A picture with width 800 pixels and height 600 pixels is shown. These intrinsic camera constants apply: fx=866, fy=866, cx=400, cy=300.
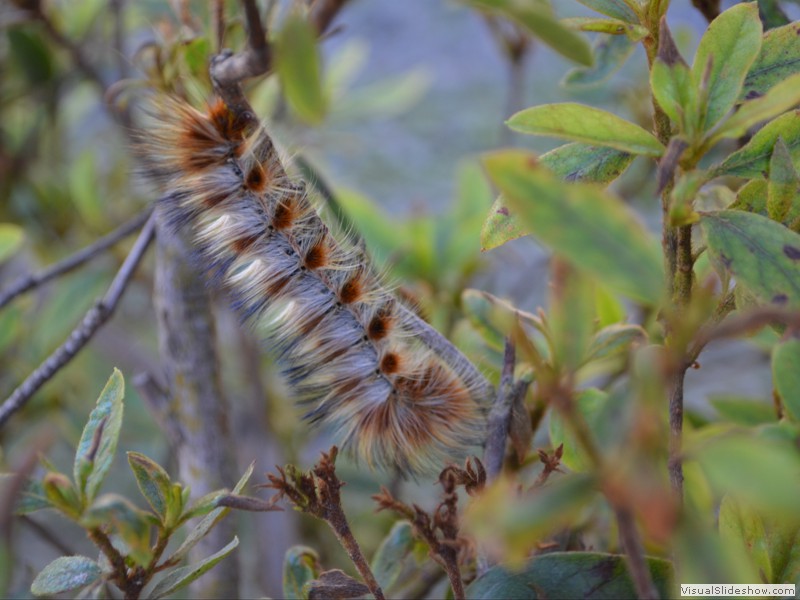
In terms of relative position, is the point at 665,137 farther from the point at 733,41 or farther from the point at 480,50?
the point at 480,50

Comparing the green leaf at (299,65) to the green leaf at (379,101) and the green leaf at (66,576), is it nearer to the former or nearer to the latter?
the green leaf at (66,576)

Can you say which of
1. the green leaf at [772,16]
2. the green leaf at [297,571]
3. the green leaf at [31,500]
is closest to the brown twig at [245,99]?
the green leaf at [297,571]

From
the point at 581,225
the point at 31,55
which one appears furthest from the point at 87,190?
the point at 581,225

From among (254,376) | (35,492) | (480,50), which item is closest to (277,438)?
(254,376)

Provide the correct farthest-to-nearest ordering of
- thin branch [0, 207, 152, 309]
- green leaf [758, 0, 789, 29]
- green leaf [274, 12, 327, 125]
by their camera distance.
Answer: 1. thin branch [0, 207, 152, 309]
2. green leaf [758, 0, 789, 29]
3. green leaf [274, 12, 327, 125]

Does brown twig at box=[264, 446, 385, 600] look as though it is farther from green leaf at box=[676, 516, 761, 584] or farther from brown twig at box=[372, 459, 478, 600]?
green leaf at box=[676, 516, 761, 584]

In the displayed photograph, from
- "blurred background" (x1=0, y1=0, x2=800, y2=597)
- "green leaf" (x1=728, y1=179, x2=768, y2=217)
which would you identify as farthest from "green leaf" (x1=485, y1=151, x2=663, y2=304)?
"blurred background" (x1=0, y1=0, x2=800, y2=597)
